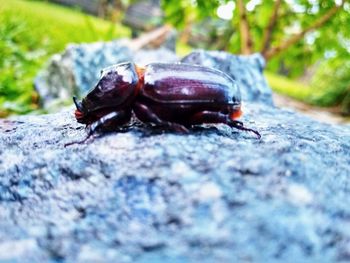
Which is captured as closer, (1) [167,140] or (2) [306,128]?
(1) [167,140]

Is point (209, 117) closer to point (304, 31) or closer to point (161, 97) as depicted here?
point (161, 97)

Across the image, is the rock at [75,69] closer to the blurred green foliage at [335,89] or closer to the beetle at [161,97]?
the beetle at [161,97]

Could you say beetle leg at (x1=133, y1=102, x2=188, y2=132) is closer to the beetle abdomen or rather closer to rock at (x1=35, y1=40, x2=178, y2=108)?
the beetle abdomen

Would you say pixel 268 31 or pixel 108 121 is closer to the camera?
pixel 108 121

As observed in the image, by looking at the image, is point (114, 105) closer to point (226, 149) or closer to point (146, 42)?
point (226, 149)

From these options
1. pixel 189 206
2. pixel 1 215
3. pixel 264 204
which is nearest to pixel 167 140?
pixel 189 206

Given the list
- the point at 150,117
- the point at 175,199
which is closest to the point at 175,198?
the point at 175,199
